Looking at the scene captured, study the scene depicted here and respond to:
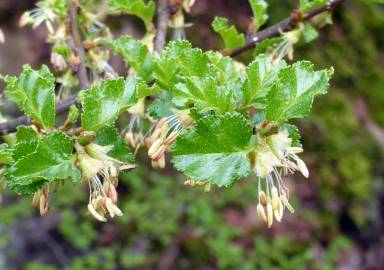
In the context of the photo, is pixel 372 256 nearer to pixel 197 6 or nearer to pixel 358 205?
pixel 358 205

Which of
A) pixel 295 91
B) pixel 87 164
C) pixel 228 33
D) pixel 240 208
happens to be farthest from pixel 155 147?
pixel 240 208

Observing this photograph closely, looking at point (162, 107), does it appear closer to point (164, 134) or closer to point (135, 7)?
point (164, 134)

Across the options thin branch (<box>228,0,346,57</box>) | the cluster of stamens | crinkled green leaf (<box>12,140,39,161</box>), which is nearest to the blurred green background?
thin branch (<box>228,0,346,57</box>)

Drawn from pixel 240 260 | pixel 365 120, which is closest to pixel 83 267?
pixel 240 260

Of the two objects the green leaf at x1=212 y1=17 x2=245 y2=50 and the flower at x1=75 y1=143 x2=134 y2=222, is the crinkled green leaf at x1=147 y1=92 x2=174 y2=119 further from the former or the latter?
the green leaf at x1=212 y1=17 x2=245 y2=50

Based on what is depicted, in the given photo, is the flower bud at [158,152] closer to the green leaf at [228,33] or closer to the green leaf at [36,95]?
the green leaf at [36,95]

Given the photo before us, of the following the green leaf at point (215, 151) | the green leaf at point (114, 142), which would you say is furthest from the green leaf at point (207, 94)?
the green leaf at point (114, 142)
